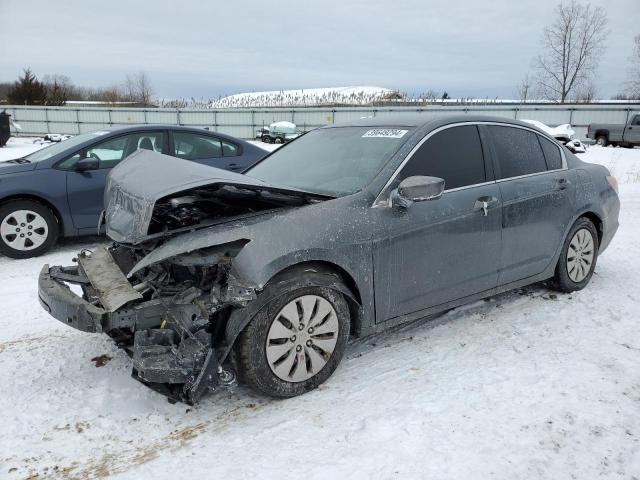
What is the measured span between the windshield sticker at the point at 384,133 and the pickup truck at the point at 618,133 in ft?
85.6

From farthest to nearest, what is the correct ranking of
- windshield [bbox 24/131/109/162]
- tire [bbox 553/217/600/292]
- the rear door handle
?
windshield [bbox 24/131/109/162]
tire [bbox 553/217/600/292]
the rear door handle

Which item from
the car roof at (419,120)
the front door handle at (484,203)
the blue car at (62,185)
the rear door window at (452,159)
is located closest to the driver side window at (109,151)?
the blue car at (62,185)

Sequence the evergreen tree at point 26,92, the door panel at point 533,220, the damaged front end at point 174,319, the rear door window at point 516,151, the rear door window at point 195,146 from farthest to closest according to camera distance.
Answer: the evergreen tree at point 26,92, the rear door window at point 195,146, the rear door window at point 516,151, the door panel at point 533,220, the damaged front end at point 174,319

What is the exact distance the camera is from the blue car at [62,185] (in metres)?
5.85

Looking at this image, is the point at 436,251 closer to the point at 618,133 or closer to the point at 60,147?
the point at 60,147

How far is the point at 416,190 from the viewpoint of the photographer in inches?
124

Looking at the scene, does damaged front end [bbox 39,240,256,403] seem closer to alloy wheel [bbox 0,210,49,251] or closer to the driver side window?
alloy wheel [bbox 0,210,49,251]

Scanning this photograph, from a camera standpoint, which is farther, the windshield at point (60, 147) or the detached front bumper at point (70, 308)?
the windshield at point (60, 147)

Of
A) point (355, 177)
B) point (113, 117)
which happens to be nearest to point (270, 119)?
point (113, 117)

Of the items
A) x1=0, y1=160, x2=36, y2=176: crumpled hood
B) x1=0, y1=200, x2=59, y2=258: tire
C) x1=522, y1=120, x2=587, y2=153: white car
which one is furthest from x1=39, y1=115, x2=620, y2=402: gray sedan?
x1=522, y1=120, x2=587, y2=153: white car

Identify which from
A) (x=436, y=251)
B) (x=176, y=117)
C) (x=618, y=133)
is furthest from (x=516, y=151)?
(x=176, y=117)

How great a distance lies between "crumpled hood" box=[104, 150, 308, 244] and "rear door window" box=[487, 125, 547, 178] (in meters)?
1.98

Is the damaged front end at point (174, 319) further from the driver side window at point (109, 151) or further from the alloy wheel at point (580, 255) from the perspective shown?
the driver side window at point (109, 151)

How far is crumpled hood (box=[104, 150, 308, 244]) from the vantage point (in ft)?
9.15
